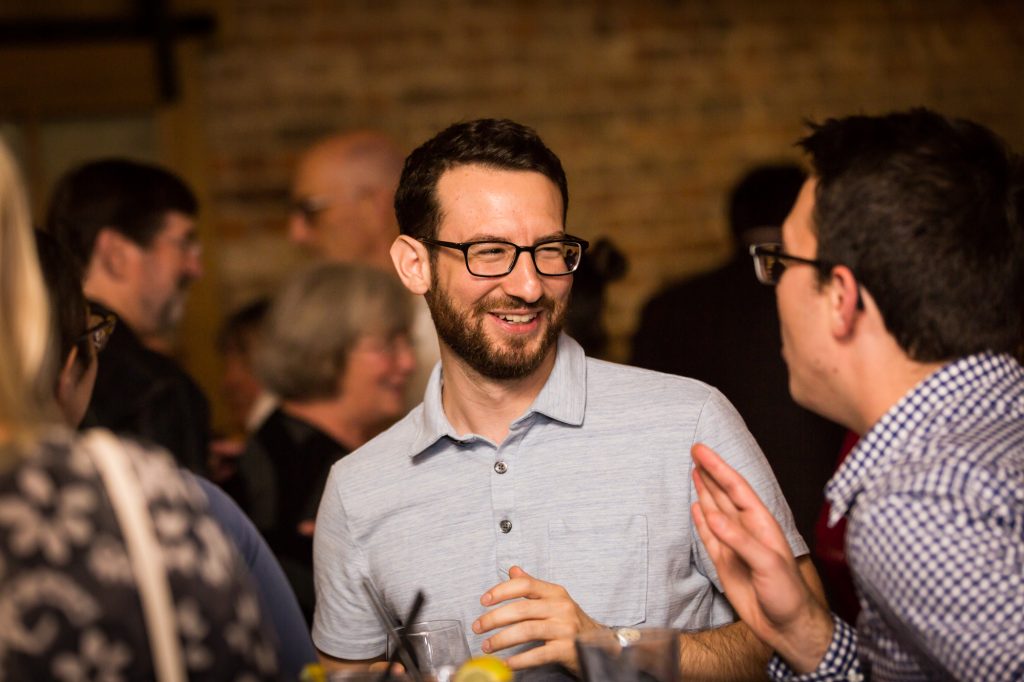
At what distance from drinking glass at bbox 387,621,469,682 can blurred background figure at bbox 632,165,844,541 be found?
1.03 meters

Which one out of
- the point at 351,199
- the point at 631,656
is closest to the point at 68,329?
the point at 631,656

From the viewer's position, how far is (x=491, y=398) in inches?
75.5

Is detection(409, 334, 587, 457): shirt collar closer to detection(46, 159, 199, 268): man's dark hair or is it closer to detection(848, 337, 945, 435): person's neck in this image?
detection(848, 337, 945, 435): person's neck

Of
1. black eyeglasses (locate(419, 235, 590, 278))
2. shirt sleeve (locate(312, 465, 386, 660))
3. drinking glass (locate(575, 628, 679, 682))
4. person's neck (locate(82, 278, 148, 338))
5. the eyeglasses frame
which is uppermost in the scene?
the eyeglasses frame

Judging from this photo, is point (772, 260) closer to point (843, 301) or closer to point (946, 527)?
point (843, 301)

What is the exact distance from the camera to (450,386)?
1979 mm

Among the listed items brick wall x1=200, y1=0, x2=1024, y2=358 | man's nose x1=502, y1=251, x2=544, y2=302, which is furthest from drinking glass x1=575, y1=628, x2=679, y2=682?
brick wall x1=200, y1=0, x2=1024, y2=358

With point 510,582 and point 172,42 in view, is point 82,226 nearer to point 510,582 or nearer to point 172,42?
point 172,42

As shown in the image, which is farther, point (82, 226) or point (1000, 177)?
point (82, 226)

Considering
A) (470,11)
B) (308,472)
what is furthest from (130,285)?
(470,11)

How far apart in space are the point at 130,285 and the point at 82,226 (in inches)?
7.3

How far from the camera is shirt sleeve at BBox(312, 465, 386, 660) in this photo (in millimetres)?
1936

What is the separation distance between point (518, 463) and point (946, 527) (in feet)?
2.45

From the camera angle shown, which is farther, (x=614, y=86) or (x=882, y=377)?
(x=614, y=86)
